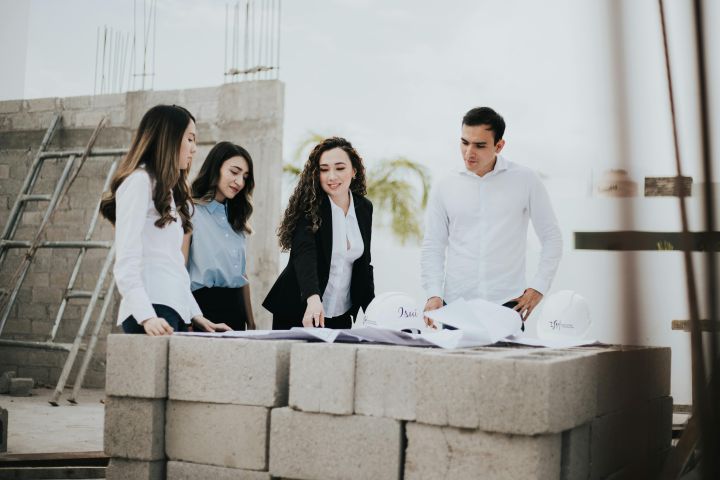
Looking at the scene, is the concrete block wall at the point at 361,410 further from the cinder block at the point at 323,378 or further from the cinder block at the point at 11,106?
the cinder block at the point at 11,106

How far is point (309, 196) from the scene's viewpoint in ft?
11.7

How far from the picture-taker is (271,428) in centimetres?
249

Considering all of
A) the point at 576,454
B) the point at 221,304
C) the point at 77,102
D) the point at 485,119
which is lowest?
the point at 576,454

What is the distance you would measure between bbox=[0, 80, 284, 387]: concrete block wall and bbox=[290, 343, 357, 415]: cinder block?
4325 millimetres

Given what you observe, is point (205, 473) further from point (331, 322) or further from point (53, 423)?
point (53, 423)

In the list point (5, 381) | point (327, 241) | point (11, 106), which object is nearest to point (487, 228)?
point (327, 241)

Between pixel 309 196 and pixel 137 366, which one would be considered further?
pixel 309 196

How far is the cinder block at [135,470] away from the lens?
2668 mm

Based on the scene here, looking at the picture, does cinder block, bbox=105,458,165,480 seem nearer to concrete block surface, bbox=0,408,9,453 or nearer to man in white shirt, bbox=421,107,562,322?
man in white shirt, bbox=421,107,562,322

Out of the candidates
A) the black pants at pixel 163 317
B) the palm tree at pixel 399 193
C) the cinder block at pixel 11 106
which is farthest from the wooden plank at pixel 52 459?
the palm tree at pixel 399 193

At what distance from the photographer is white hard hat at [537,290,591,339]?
3.73 metres

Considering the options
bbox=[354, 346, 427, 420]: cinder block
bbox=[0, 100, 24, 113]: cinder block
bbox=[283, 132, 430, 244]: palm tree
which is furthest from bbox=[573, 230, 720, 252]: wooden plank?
bbox=[283, 132, 430, 244]: palm tree

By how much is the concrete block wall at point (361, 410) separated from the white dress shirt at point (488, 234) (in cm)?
89

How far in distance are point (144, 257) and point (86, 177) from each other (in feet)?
16.9
